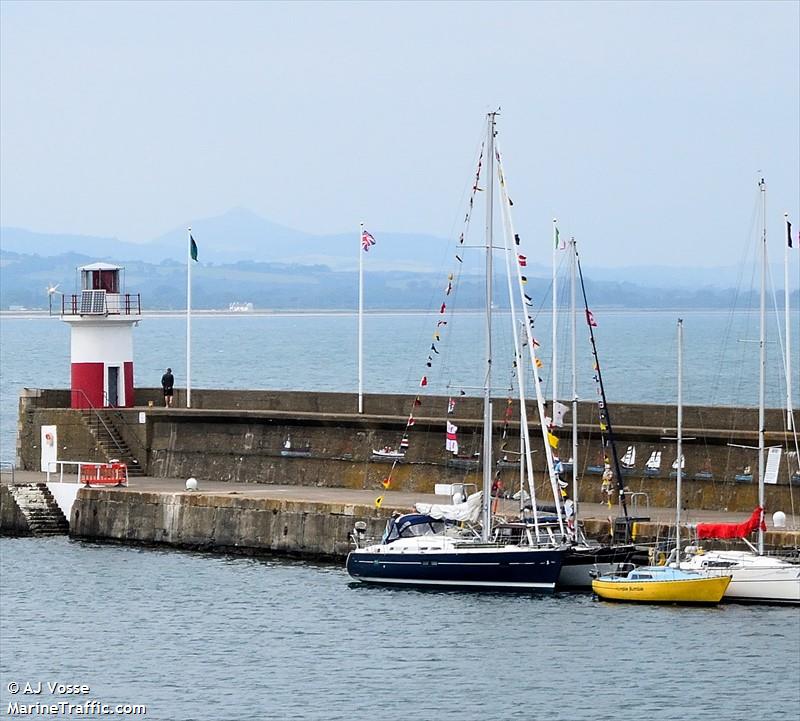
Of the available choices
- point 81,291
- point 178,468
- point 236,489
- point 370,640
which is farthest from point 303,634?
point 81,291

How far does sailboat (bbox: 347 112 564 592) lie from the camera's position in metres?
32.8

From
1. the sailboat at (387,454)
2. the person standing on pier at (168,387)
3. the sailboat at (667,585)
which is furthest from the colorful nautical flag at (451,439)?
the person standing on pier at (168,387)

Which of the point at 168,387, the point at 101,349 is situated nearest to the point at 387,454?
the point at 168,387

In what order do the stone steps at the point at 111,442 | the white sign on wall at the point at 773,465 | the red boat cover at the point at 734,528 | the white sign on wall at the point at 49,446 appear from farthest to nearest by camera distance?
the stone steps at the point at 111,442 → the white sign on wall at the point at 49,446 → the white sign on wall at the point at 773,465 → the red boat cover at the point at 734,528

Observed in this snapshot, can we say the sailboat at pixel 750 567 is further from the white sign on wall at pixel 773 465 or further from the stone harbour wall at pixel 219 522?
the stone harbour wall at pixel 219 522

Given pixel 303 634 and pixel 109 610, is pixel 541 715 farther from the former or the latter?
pixel 109 610

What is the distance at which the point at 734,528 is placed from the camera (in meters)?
32.0

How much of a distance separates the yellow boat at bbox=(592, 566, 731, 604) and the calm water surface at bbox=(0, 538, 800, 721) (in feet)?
0.87

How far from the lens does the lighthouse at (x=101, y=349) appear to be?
44344mm

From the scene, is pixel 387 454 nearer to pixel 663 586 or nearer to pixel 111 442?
pixel 111 442

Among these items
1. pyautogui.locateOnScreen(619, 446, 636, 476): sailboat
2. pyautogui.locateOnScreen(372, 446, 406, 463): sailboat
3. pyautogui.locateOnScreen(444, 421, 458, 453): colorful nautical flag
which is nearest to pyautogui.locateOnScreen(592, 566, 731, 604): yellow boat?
pyautogui.locateOnScreen(619, 446, 636, 476): sailboat

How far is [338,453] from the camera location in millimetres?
39969

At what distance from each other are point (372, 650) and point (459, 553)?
4.53 metres

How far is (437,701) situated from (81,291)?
21715 mm
